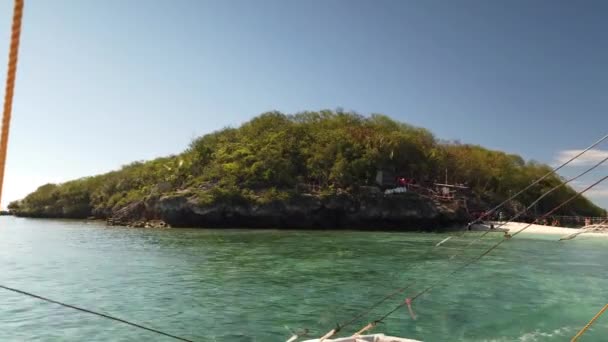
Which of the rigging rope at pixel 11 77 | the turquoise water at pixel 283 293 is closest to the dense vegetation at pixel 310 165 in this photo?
the turquoise water at pixel 283 293

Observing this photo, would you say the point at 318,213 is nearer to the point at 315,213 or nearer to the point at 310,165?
the point at 315,213

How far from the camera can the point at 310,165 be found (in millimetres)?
61875

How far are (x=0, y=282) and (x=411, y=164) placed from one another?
55.8m

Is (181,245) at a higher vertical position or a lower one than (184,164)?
lower

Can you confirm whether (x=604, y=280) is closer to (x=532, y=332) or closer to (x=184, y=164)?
(x=532, y=332)

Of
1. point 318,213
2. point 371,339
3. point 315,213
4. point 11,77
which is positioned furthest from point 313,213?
point 11,77

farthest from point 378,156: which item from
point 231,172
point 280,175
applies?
point 231,172

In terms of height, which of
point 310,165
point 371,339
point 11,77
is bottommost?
point 371,339

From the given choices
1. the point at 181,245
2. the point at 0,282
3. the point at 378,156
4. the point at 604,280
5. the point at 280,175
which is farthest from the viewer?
the point at 378,156

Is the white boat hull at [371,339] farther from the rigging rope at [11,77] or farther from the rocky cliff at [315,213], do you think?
the rocky cliff at [315,213]

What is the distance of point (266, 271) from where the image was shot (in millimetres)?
19562

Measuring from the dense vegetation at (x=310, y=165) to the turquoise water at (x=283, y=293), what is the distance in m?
31.1

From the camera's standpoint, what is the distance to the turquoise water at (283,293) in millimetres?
11000

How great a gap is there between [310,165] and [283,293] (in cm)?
4732
